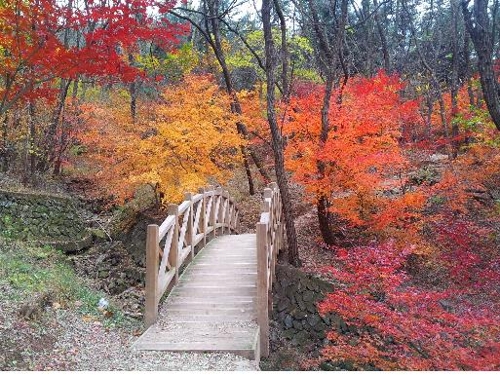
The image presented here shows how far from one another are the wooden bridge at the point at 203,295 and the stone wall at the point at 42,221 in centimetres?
451

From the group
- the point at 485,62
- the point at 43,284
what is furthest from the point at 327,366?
the point at 485,62

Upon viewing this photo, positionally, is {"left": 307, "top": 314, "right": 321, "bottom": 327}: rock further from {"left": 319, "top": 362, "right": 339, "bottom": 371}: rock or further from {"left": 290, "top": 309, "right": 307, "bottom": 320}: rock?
{"left": 319, "top": 362, "right": 339, "bottom": 371}: rock

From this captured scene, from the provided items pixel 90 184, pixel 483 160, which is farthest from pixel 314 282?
pixel 90 184

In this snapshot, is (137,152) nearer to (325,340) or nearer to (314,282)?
(314,282)

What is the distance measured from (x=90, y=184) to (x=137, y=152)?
22.7 feet

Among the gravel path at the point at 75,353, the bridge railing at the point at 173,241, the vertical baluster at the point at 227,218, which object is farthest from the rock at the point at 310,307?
the gravel path at the point at 75,353

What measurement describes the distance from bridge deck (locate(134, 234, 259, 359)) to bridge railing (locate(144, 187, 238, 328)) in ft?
0.85

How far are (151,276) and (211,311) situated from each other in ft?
3.23

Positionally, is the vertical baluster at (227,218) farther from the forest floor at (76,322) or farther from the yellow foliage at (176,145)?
the forest floor at (76,322)

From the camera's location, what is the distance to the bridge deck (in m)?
5.07

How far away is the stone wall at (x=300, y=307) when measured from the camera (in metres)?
8.91

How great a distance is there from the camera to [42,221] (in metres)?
11.1

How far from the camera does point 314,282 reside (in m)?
10.1

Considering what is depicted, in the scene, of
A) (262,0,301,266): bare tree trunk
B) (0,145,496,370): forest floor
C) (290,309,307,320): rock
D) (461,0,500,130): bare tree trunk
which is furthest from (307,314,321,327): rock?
(461,0,500,130): bare tree trunk
